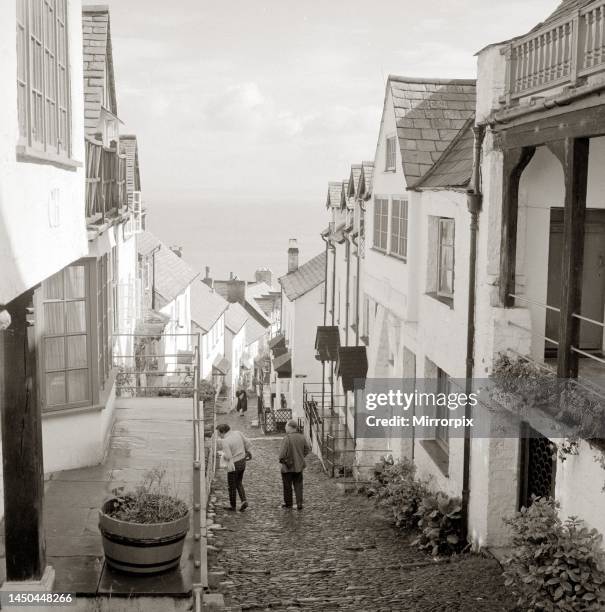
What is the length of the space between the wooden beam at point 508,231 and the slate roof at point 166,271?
22382mm

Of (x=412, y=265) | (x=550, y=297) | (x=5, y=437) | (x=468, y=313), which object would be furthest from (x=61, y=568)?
(x=412, y=265)

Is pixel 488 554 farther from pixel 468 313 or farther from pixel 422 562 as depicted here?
pixel 468 313

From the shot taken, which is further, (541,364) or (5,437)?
(541,364)

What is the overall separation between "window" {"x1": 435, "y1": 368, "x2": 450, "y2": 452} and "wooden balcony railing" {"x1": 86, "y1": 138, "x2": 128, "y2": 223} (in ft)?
21.7

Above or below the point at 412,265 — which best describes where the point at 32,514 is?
below

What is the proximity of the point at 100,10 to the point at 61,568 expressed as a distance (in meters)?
13.0

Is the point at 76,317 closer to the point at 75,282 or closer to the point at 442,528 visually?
the point at 75,282

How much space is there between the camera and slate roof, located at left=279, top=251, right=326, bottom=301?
39.3 metres

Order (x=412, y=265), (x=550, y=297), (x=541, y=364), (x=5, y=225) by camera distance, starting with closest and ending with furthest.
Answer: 1. (x=5, y=225)
2. (x=541, y=364)
3. (x=550, y=297)
4. (x=412, y=265)

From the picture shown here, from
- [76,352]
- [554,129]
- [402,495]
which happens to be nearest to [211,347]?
[402,495]

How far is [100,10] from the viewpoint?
17.3 metres

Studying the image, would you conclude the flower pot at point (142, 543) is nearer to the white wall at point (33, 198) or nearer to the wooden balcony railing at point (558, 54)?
the white wall at point (33, 198)

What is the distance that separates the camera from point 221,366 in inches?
2117

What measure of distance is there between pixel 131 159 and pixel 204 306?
2360 centimetres
